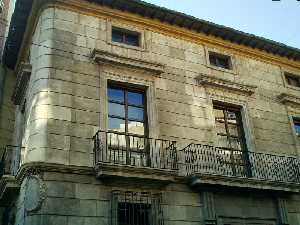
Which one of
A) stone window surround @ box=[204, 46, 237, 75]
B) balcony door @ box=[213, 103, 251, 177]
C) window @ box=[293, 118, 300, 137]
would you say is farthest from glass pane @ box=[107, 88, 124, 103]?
window @ box=[293, 118, 300, 137]

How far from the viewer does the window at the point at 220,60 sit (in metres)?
15.1

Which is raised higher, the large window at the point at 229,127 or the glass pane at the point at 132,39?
the glass pane at the point at 132,39

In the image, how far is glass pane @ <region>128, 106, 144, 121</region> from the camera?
12.4 metres

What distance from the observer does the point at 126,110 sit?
40.5 feet

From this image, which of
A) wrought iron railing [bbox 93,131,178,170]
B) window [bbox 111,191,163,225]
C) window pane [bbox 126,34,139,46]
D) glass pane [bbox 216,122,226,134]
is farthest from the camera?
window pane [bbox 126,34,139,46]

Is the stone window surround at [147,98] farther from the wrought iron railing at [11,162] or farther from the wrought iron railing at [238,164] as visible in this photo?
the wrought iron railing at [11,162]

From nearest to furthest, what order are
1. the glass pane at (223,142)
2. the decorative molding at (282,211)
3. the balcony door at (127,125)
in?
the balcony door at (127,125) < the decorative molding at (282,211) < the glass pane at (223,142)

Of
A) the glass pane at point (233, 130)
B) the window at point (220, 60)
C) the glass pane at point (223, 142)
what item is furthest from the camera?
the window at point (220, 60)

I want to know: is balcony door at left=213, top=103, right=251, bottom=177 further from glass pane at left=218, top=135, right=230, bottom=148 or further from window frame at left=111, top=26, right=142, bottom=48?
window frame at left=111, top=26, right=142, bottom=48

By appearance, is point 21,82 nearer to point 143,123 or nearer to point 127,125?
point 127,125

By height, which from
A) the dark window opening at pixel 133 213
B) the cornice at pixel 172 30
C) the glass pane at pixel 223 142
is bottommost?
the dark window opening at pixel 133 213

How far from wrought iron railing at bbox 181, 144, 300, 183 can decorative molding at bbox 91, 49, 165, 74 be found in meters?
2.69

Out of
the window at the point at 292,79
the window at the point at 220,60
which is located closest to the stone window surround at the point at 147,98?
the window at the point at 220,60

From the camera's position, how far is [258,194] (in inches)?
493
